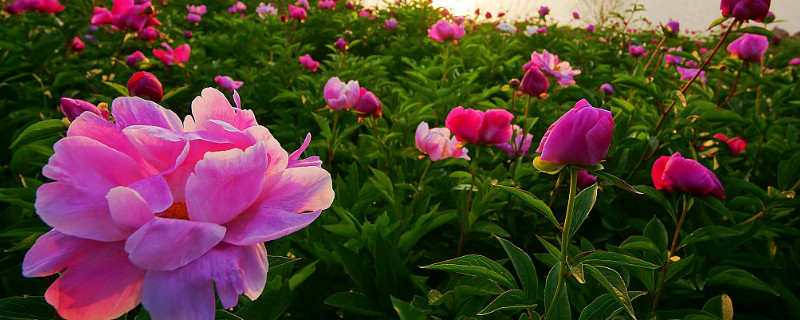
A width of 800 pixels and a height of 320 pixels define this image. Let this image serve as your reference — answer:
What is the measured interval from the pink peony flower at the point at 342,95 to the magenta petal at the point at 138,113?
0.89m

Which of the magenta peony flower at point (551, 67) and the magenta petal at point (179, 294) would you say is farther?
the magenta peony flower at point (551, 67)

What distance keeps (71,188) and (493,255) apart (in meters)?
0.97

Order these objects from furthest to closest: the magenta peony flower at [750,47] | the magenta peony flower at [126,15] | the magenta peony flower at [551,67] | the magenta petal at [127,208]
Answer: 1. the magenta peony flower at [551,67]
2. the magenta peony flower at [750,47]
3. the magenta peony flower at [126,15]
4. the magenta petal at [127,208]

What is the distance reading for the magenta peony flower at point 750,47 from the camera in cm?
146

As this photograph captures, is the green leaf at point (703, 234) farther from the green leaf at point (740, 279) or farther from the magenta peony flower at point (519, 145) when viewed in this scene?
the magenta peony flower at point (519, 145)

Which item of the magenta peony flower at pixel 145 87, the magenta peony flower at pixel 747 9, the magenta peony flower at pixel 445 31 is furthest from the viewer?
the magenta peony flower at pixel 445 31

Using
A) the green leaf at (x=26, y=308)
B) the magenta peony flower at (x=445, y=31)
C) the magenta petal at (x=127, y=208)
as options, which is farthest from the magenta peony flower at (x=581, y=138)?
the magenta peony flower at (x=445, y=31)

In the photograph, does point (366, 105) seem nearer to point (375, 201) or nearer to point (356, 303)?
point (375, 201)

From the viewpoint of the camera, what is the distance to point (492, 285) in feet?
2.32

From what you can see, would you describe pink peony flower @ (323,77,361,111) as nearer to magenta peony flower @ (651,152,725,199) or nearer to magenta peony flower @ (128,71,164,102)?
magenta peony flower @ (128,71,164,102)

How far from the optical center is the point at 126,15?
54.5 inches

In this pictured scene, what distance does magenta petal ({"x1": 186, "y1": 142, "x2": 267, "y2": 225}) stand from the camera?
0.29 metres

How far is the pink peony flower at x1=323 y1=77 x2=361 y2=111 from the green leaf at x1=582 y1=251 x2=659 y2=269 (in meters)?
0.91

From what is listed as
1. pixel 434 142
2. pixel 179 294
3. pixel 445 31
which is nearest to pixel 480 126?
pixel 434 142
